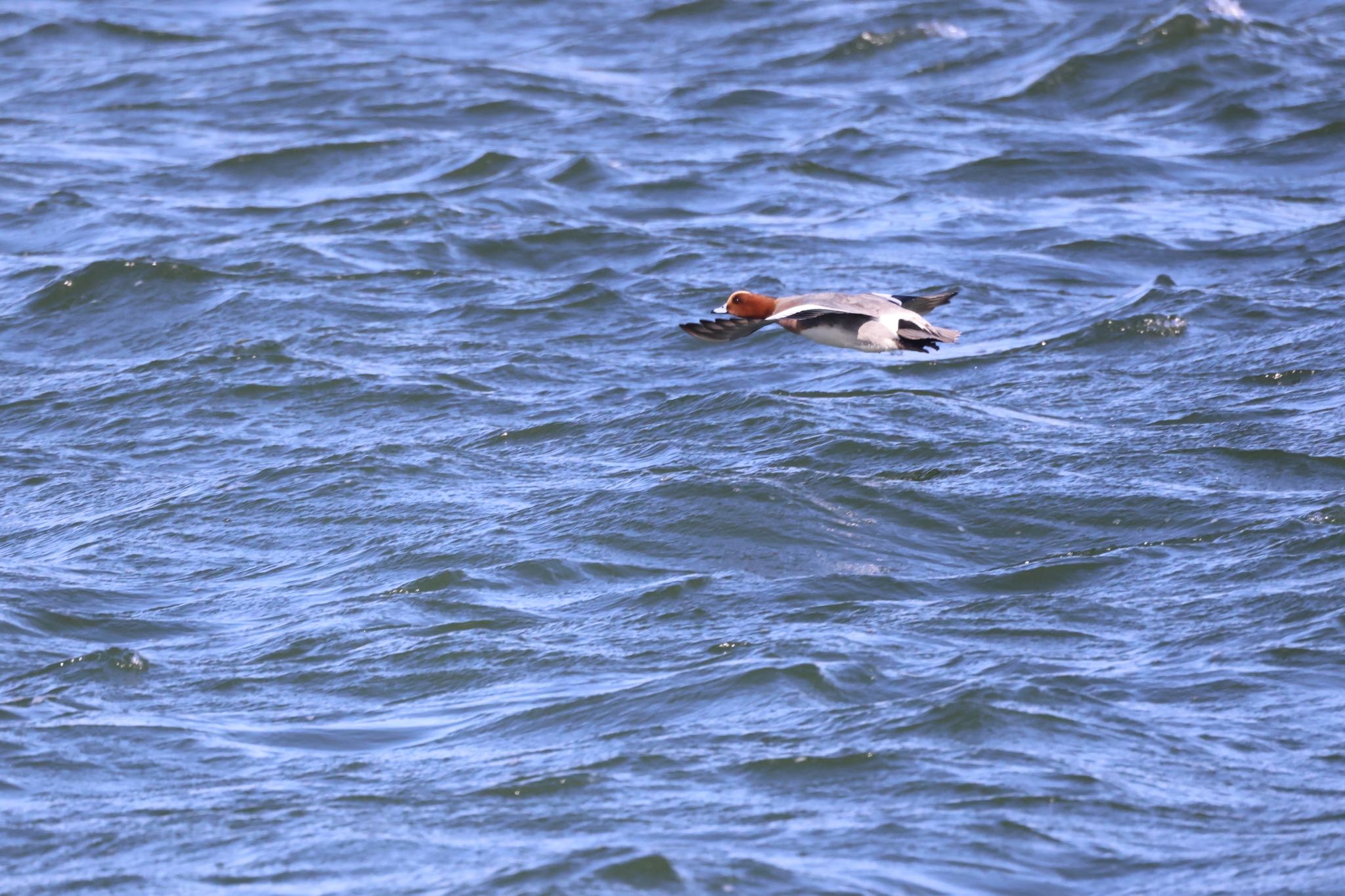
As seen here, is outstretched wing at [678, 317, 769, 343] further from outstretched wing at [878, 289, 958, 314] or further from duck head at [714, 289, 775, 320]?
outstretched wing at [878, 289, 958, 314]

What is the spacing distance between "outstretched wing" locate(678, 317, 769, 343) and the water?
0.63 meters

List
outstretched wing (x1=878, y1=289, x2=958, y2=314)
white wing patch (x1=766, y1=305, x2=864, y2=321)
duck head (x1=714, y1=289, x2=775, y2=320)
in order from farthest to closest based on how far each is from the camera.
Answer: outstretched wing (x1=878, y1=289, x2=958, y2=314) < duck head (x1=714, y1=289, x2=775, y2=320) < white wing patch (x1=766, y1=305, x2=864, y2=321)

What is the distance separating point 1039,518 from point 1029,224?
5374mm

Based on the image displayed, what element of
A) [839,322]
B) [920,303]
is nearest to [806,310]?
[839,322]

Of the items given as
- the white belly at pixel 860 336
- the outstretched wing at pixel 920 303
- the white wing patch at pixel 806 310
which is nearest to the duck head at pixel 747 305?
the white wing patch at pixel 806 310

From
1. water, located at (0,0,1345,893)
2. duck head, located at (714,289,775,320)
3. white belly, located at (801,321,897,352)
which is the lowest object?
water, located at (0,0,1345,893)

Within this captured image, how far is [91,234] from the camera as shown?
1309cm

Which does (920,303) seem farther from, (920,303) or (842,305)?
(842,305)

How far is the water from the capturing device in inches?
219

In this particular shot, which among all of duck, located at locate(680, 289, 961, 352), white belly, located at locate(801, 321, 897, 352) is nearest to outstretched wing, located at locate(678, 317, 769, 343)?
duck, located at locate(680, 289, 961, 352)

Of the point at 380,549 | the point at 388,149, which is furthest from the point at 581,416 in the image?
the point at 388,149

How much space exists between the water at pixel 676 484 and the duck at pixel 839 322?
1.82 feet

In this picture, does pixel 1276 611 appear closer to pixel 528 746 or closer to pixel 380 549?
pixel 528 746

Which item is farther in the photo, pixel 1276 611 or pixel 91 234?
pixel 91 234
